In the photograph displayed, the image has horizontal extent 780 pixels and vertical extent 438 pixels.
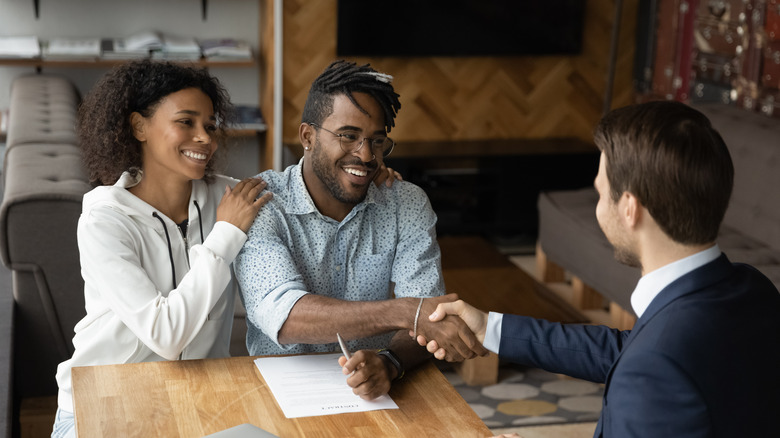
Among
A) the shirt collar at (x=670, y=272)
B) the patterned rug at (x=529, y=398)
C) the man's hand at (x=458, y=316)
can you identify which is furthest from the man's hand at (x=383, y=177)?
the patterned rug at (x=529, y=398)

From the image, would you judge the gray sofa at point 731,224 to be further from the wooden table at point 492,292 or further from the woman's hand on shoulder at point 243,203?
the woman's hand on shoulder at point 243,203

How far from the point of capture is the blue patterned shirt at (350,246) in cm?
178

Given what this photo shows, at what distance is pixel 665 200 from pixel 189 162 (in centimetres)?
100

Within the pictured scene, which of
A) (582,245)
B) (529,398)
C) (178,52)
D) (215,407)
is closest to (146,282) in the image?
(215,407)

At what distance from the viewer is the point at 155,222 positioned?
5.75 feet

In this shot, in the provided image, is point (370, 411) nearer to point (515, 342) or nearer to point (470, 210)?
point (515, 342)

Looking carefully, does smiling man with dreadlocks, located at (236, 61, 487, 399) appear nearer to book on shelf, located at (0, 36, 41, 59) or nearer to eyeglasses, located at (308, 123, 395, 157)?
A: eyeglasses, located at (308, 123, 395, 157)

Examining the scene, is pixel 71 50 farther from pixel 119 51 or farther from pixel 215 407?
pixel 215 407

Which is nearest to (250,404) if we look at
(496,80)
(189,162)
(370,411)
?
(370,411)

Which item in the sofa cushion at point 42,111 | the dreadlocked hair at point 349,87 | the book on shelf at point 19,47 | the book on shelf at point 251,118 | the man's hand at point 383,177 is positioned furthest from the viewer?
the book on shelf at point 251,118

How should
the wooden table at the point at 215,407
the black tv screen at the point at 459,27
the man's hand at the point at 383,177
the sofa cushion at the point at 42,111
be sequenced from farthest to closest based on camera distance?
the black tv screen at the point at 459,27 < the sofa cushion at the point at 42,111 < the man's hand at the point at 383,177 < the wooden table at the point at 215,407

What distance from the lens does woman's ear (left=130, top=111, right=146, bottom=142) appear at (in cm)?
181

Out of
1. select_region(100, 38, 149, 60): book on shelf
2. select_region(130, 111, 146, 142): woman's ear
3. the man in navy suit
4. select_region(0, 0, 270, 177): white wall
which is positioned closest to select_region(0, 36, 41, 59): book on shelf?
select_region(0, 0, 270, 177): white wall

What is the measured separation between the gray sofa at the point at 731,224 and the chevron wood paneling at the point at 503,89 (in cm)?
109
